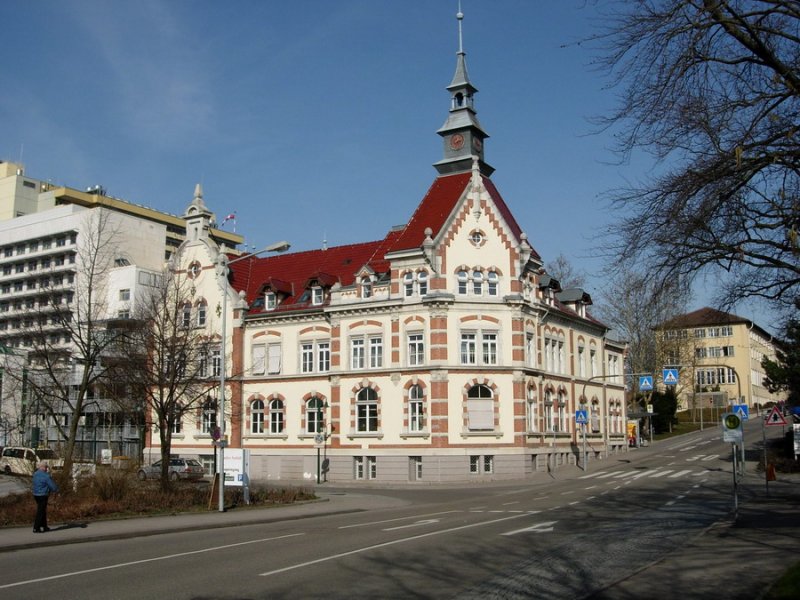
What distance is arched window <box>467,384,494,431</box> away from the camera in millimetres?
46406

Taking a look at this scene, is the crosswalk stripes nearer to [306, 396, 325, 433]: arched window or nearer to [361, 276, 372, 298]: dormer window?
[306, 396, 325, 433]: arched window

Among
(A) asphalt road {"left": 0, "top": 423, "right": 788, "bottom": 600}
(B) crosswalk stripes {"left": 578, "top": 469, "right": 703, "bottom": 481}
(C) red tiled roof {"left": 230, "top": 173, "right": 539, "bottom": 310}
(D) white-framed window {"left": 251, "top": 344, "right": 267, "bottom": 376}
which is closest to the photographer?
(A) asphalt road {"left": 0, "top": 423, "right": 788, "bottom": 600}

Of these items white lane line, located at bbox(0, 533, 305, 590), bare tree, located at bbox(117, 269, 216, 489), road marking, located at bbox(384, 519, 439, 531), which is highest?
bare tree, located at bbox(117, 269, 216, 489)

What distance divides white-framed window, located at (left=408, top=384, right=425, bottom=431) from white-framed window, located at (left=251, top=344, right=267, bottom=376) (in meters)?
11.9

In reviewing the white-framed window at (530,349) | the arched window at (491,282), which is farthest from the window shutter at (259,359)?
the white-framed window at (530,349)

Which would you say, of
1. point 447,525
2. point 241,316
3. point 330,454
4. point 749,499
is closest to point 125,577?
point 447,525

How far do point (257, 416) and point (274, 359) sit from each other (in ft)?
13.0

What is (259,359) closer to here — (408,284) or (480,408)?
(408,284)

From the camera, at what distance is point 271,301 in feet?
183

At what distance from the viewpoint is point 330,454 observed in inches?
1951

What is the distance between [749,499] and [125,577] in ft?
73.9

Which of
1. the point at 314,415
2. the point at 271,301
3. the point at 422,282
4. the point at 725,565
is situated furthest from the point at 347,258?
the point at 725,565

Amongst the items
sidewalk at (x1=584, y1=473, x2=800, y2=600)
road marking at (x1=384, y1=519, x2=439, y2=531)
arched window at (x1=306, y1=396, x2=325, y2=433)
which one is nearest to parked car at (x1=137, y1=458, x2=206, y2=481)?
arched window at (x1=306, y1=396, x2=325, y2=433)

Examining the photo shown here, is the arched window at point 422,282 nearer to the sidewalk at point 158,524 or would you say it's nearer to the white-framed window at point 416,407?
the white-framed window at point 416,407
